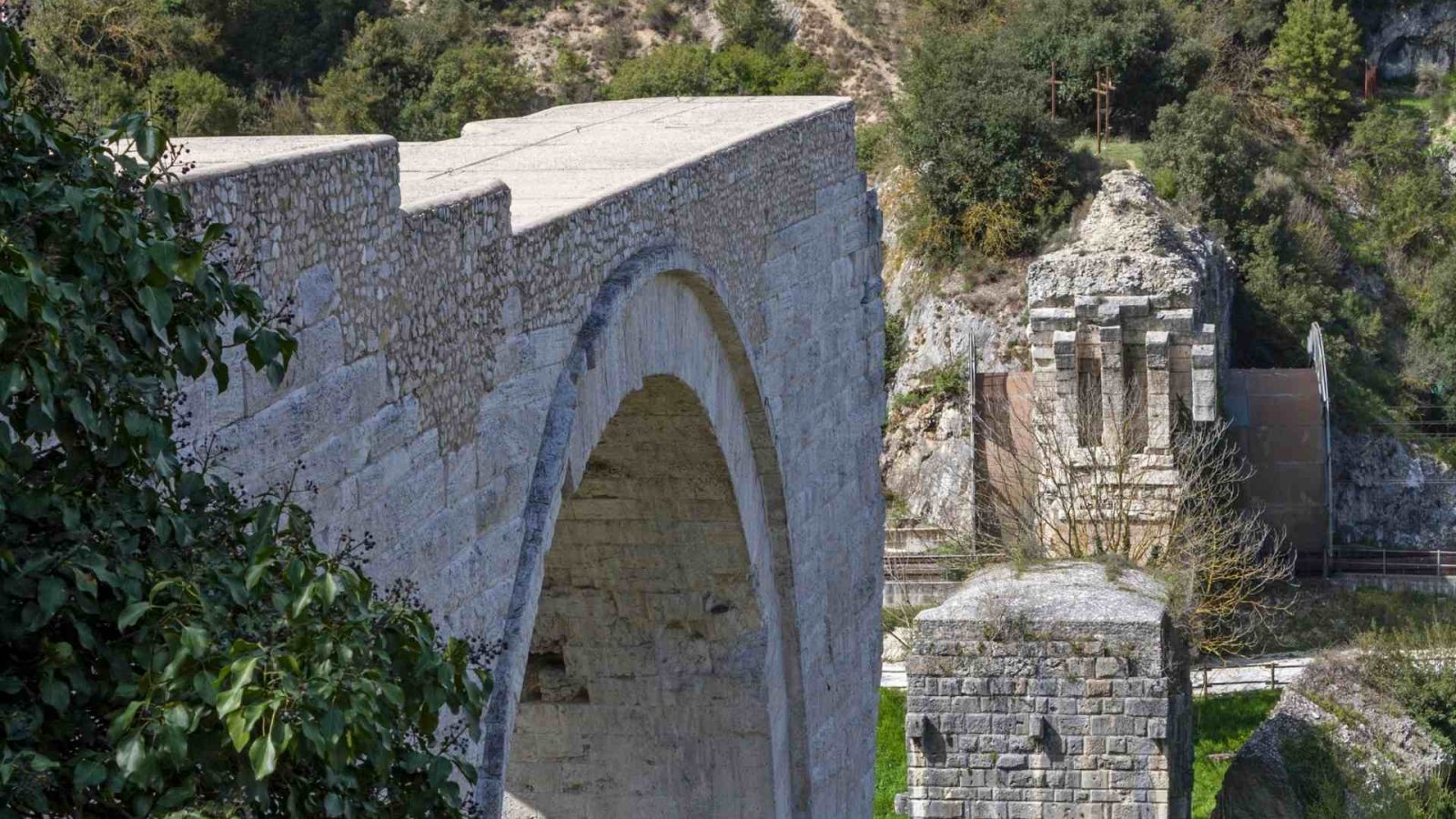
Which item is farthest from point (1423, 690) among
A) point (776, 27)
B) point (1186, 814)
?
point (776, 27)

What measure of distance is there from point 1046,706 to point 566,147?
411cm

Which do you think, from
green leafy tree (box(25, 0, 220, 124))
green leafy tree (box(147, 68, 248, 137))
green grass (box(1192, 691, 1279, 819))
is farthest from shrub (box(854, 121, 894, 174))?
green grass (box(1192, 691, 1279, 819))

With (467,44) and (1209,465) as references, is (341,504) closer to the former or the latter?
(1209,465)

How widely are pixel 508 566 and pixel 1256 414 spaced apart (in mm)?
16688

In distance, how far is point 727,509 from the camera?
7820 millimetres

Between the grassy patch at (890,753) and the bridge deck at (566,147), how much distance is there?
696cm

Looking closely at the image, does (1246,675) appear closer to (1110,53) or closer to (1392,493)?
(1392,493)

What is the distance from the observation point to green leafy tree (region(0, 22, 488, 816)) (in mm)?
2439

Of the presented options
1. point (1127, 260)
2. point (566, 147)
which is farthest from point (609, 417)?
point (1127, 260)

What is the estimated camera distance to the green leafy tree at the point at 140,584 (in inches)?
96.0

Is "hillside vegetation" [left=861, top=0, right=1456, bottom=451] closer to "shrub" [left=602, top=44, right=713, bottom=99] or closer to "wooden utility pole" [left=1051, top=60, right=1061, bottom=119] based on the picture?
"wooden utility pole" [left=1051, top=60, right=1061, bottom=119]

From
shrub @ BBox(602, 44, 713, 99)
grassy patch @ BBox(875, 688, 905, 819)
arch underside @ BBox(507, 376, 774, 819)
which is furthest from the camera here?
shrub @ BBox(602, 44, 713, 99)

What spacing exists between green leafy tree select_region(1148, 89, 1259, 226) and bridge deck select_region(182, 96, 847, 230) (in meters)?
14.9

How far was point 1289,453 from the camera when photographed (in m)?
20.6
